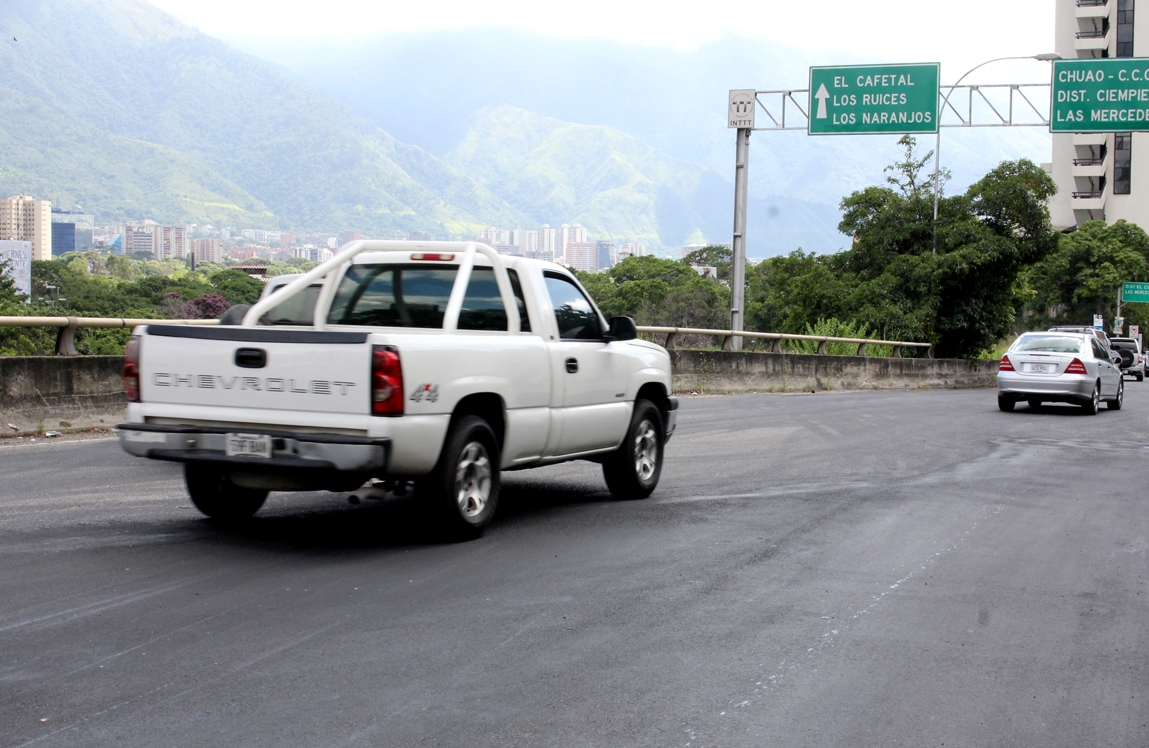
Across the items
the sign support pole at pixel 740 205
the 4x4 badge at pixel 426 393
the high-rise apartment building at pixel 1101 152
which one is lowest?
the 4x4 badge at pixel 426 393

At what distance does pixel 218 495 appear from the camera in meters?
7.96

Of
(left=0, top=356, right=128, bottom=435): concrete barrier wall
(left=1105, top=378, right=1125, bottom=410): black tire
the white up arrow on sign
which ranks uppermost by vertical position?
the white up arrow on sign

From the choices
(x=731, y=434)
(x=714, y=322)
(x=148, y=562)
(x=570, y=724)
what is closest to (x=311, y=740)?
(x=570, y=724)

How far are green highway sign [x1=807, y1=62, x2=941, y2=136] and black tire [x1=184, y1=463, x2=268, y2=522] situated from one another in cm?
2260

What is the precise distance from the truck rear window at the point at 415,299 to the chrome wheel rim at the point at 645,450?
182 cm

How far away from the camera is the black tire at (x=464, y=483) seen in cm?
725

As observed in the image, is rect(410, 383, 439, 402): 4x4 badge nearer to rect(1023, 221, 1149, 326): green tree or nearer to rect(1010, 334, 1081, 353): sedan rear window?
rect(1010, 334, 1081, 353): sedan rear window

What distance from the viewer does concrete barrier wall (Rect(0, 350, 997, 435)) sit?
40.6ft

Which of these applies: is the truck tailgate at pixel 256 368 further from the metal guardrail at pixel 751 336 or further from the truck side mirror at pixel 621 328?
the metal guardrail at pixel 751 336

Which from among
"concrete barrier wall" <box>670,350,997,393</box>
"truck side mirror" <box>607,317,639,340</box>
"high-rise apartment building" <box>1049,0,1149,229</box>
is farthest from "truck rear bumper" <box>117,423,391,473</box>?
"high-rise apartment building" <box>1049,0,1149,229</box>

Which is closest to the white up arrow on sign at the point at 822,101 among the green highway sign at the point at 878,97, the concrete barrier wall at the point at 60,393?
the green highway sign at the point at 878,97

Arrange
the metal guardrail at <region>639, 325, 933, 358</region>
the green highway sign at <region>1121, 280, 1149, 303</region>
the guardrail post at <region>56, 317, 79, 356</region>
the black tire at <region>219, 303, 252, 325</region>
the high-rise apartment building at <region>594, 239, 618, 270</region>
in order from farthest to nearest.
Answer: the high-rise apartment building at <region>594, 239, 618, 270</region>, the green highway sign at <region>1121, 280, 1149, 303</region>, the metal guardrail at <region>639, 325, 933, 358</region>, the guardrail post at <region>56, 317, 79, 356</region>, the black tire at <region>219, 303, 252, 325</region>

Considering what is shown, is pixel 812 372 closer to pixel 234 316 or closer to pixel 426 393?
pixel 234 316

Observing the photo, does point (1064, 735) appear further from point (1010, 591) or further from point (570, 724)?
point (1010, 591)
